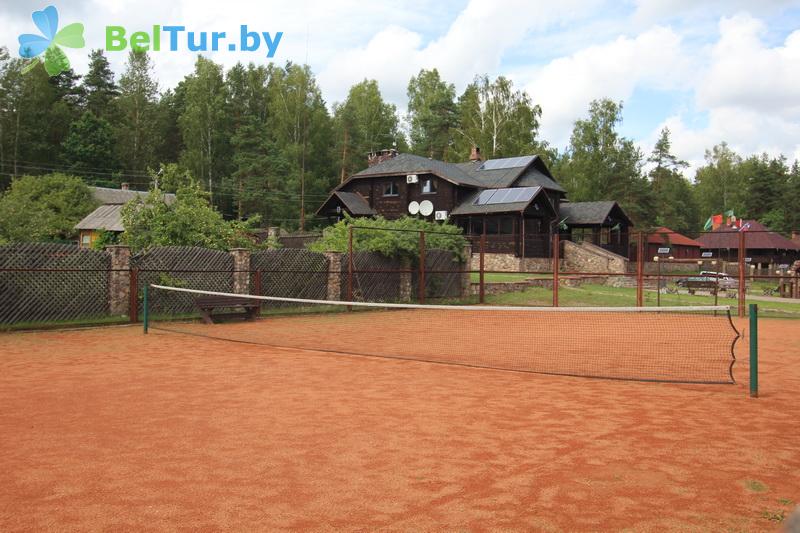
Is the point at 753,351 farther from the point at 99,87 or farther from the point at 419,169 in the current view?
the point at 99,87

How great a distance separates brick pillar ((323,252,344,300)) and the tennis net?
735mm

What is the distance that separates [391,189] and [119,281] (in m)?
27.2

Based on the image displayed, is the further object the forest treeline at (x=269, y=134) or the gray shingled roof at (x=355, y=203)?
the forest treeline at (x=269, y=134)

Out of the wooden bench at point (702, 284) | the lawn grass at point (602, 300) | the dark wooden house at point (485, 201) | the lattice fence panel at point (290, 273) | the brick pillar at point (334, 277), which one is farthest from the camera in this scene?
the dark wooden house at point (485, 201)

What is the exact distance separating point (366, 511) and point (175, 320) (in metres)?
14.4

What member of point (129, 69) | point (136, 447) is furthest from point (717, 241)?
point (136, 447)

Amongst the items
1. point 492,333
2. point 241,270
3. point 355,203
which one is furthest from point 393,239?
point 355,203

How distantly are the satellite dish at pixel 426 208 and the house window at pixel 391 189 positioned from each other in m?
2.17

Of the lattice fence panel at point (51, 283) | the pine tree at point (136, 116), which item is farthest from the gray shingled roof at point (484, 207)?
the pine tree at point (136, 116)

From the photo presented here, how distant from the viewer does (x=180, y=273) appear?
59.6ft

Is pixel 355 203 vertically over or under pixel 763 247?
over

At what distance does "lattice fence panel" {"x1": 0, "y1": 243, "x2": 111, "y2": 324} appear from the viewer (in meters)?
15.1

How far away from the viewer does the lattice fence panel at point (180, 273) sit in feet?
57.4

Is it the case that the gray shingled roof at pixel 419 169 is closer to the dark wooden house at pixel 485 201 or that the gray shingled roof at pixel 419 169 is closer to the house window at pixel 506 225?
the dark wooden house at pixel 485 201
